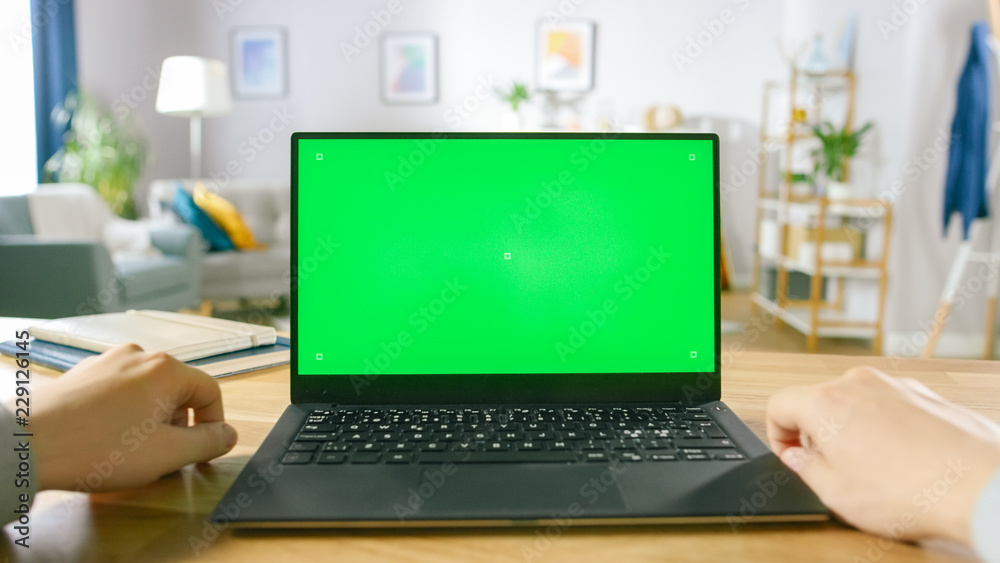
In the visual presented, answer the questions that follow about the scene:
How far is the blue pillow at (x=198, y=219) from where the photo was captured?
12.3ft

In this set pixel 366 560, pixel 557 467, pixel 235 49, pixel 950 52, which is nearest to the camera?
pixel 366 560

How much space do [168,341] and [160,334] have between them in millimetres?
40

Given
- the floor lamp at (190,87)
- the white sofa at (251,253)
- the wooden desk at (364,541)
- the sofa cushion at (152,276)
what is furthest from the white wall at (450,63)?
the wooden desk at (364,541)

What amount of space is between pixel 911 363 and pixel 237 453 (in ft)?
2.66

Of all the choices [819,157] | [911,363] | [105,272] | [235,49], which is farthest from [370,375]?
[235,49]

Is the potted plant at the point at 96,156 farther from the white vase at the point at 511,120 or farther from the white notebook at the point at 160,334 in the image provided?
the white notebook at the point at 160,334

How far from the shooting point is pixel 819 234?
3.39 metres

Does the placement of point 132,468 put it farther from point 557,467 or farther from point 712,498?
point 712,498

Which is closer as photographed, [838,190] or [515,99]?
[838,190]

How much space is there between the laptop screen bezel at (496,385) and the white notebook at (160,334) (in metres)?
0.24

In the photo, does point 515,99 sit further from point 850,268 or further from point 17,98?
point 17,98

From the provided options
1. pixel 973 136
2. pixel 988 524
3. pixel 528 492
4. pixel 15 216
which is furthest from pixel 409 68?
pixel 988 524

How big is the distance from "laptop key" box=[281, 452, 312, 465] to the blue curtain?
16.5ft

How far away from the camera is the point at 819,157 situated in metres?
4.07
